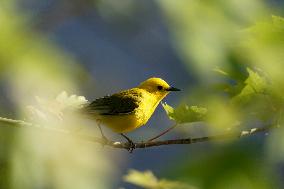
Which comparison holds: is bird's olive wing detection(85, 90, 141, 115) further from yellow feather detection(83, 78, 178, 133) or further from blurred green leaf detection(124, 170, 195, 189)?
blurred green leaf detection(124, 170, 195, 189)

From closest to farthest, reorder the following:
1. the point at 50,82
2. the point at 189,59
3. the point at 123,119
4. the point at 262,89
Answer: the point at 50,82
the point at 189,59
the point at 262,89
the point at 123,119

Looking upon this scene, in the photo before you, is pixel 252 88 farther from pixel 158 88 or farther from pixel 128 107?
pixel 158 88

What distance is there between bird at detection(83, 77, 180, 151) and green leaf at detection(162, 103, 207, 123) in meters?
0.45

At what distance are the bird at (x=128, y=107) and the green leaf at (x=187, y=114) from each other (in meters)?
0.45

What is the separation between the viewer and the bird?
6.84ft

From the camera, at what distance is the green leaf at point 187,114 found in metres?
1.32

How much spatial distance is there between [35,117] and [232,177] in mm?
474

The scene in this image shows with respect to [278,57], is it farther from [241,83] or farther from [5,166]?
[5,166]

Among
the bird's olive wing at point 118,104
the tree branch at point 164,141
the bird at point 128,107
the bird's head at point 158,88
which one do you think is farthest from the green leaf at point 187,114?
the bird's head at point 158,88

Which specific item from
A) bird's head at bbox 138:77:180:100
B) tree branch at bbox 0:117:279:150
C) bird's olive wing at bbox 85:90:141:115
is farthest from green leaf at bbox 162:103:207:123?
bird's head at bbox 138:77:180:100

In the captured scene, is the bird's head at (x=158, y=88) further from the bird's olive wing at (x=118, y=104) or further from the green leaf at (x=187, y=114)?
the green leaf at (x=187, y=114)

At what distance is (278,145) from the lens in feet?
4.37

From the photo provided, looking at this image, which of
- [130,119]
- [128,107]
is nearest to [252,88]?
[130,119]

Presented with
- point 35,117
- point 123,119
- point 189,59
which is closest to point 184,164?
point 189,59
